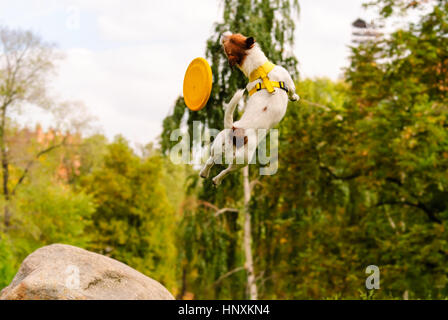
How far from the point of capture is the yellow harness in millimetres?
2609

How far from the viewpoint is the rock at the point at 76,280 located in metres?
4.73

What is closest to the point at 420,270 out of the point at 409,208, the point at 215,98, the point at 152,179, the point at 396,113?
the point at 409,208

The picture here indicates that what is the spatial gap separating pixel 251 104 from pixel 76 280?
3.41m

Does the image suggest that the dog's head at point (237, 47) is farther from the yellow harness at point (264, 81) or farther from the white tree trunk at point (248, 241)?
the white tree trunk at point (248, 241)

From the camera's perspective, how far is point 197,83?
278 centimetres

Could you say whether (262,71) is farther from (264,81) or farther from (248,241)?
(248,241)

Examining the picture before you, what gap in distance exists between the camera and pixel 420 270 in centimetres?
1045

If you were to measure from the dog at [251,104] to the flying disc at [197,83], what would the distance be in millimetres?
149

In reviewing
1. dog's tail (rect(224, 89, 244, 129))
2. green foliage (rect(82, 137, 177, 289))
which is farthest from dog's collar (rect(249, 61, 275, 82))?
green foliage (rect(82, 137, 177, 289))

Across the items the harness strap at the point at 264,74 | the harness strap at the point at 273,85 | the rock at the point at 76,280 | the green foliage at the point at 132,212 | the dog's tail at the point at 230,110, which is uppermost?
the green foliage at the point at 132,212

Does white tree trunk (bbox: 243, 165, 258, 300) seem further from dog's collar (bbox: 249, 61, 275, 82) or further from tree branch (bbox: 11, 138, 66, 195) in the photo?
dog's collar (bbox: 249, 61, 275, 82)

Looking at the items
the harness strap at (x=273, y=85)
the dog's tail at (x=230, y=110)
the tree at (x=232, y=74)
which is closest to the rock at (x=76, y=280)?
the tree at (x=232, y=74)

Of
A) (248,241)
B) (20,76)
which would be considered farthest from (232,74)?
(20,76)
